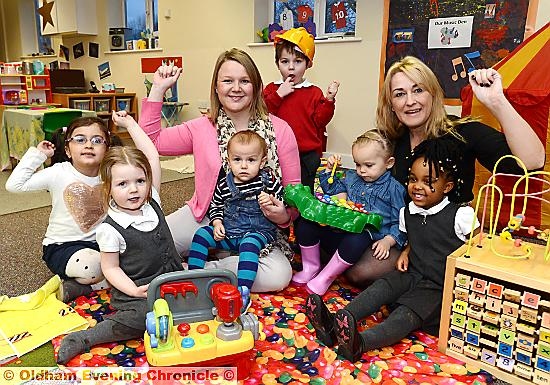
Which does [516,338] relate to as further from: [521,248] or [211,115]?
[211,115]

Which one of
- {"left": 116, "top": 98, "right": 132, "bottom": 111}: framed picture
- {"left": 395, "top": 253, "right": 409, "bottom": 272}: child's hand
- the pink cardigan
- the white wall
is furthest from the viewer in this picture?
{"left": 116, "top": 98, "right": 132, "bottom": 111}: framed picture

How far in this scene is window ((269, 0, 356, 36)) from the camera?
3.37m

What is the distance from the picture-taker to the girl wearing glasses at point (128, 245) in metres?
1.17

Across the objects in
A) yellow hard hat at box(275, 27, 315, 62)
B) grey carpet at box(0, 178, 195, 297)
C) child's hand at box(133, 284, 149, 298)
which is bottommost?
grey carpet at box(0, 178, 195, 297)

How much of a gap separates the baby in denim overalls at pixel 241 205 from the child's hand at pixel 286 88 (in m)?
0.52

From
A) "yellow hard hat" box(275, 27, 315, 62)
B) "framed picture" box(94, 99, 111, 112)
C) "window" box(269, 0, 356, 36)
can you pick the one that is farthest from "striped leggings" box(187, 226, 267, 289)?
"framed picture" box(94, 99, 111, 112)

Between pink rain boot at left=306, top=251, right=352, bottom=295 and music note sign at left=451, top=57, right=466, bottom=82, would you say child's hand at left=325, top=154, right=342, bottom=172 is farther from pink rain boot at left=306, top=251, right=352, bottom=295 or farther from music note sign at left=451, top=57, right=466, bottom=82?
music note sign at left=451, top=57, right=466, bottom=82

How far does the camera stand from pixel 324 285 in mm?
1464

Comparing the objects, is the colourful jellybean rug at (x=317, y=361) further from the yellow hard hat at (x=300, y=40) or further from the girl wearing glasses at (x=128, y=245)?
the yellow hard hat at (x=300, y=40)

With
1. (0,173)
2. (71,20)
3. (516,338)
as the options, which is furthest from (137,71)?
(516,338)

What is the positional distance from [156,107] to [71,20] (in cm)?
413

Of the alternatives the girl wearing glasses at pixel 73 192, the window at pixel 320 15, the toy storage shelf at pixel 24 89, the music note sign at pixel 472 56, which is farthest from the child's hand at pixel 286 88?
the toy storage shelf at pixel 24 89

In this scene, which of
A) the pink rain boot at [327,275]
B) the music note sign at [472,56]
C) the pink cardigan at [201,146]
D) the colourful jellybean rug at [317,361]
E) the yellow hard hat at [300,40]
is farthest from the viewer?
the music note sign at [472,56]

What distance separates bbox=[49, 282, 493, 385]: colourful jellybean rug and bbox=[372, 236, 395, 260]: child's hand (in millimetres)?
181
